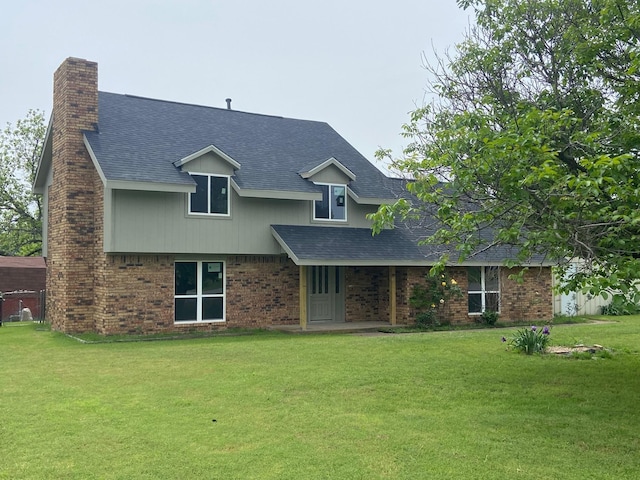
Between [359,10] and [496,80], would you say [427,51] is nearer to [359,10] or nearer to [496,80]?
[496,80]

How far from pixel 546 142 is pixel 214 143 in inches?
529

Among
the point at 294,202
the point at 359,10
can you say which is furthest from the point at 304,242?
the point at 359,10

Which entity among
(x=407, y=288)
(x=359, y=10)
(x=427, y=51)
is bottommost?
(x=407, y=288)

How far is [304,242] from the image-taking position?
17797 mm

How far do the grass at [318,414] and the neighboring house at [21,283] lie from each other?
1534cm

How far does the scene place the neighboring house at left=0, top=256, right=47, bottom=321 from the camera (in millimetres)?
26650

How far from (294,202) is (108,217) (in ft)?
18.6

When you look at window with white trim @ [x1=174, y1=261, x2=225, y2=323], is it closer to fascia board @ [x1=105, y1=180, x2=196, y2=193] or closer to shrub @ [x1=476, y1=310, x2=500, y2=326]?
fascia board @ [x1=105, y1=180, x2=196, y2=193]

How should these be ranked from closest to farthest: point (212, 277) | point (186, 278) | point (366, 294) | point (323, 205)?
point (186, 278), point (212, 277), point (323, 205), point (366, 294)

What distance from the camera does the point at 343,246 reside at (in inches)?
720

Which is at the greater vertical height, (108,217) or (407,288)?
(108,217)

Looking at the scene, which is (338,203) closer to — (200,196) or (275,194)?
(275,194)

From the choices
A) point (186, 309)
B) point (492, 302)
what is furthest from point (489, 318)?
point (186, 309)

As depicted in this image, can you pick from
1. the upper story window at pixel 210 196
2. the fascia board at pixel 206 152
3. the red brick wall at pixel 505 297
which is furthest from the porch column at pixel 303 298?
the fascia board at pixel 206 152
